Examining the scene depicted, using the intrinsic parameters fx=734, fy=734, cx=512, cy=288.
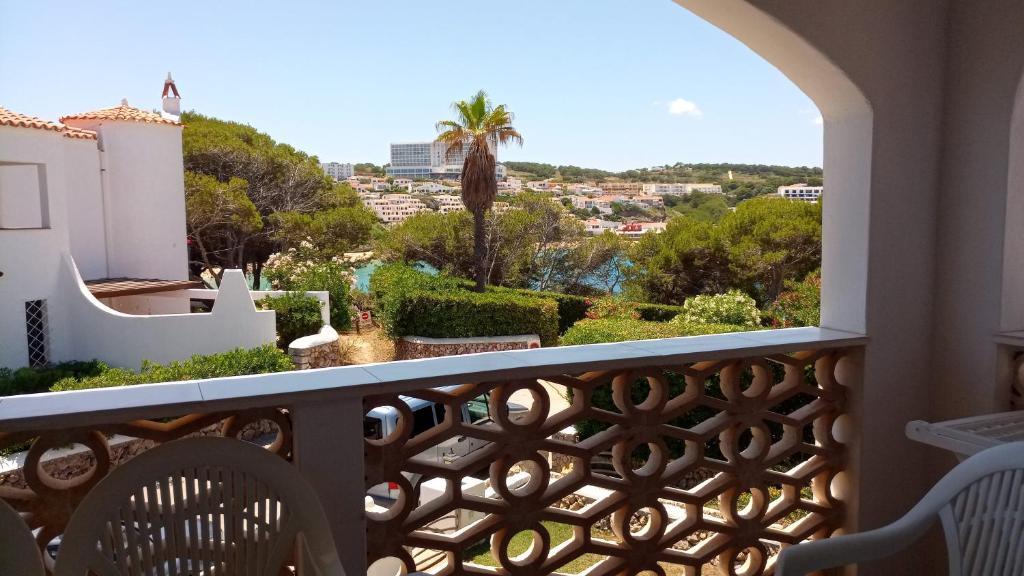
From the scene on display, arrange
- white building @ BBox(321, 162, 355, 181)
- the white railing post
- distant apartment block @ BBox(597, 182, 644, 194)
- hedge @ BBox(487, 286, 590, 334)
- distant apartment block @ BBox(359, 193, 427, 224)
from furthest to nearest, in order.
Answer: distant apartment block @ BBox(597, 182, 644, 194)
white building @ BBox(321, 162, 355, 181)
distant apartment block @ BBox(359, 193, 427, 224)
hedge @ BBox(487, 286, 590, 334)
the white railing post

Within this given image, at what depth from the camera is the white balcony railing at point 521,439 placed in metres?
1.35

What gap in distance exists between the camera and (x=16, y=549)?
108cm

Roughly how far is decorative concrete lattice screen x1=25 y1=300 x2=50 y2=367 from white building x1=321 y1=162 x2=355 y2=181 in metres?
13.3

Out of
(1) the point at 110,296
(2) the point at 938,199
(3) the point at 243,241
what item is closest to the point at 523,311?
(1) the point at 110,296

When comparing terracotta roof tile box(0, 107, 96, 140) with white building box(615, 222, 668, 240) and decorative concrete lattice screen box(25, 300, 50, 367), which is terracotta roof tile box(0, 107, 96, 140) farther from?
white building box(615, 222, 668, 240)

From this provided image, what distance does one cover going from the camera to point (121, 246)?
15336mm

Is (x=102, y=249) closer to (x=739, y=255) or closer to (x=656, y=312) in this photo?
(x=656, y=312)

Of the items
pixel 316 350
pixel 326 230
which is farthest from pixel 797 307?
pixel 326 230

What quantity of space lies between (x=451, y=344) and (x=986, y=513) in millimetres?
12930

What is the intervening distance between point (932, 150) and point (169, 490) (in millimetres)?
2143

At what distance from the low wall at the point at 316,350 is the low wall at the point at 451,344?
165cm

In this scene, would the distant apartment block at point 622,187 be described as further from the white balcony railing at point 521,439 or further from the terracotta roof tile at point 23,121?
the white balcony railing at point 521,439

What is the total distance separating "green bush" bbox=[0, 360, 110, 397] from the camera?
10.9 meters

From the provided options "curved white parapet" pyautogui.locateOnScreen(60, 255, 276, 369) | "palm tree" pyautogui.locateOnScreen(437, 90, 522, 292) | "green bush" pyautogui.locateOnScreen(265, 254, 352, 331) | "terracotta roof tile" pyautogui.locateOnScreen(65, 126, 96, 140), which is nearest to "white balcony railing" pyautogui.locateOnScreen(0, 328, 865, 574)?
"curved white parapet" pyautogui.locateOnScreen(60, 255, 276, 369)
